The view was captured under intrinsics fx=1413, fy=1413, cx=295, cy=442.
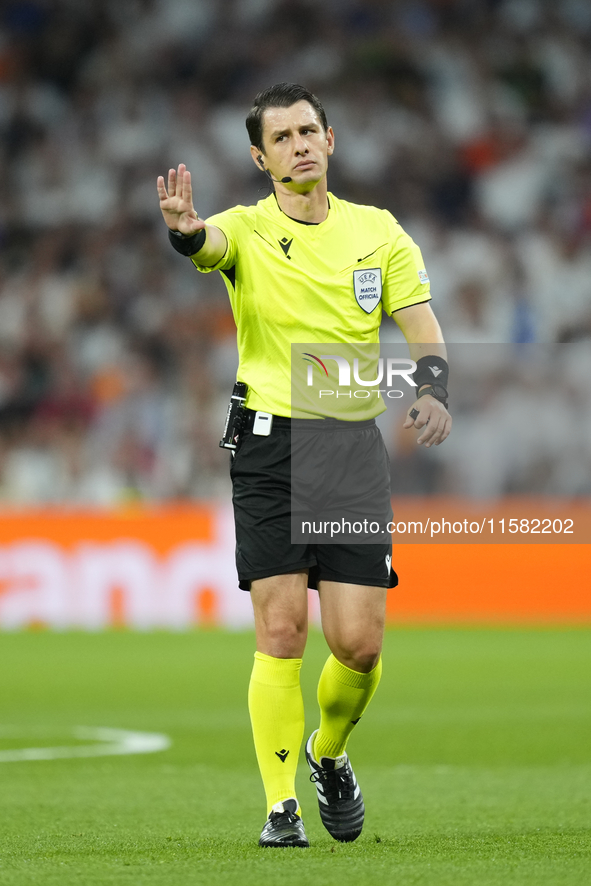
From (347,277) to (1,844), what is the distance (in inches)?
85.3

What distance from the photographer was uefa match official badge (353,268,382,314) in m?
4.79

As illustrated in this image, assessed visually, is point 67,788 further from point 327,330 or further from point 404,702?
point 404,702

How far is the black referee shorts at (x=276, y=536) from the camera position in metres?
4.55

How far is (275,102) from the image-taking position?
4.78 metres

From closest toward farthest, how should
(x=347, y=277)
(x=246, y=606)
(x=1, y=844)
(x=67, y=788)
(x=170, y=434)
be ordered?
(x=1, y=844) < (x=347, y=277) < (x=67, y=788) < (x=246, y=606) < (x=170, y=434)

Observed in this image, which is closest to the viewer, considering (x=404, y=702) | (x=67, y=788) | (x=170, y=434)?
(x=67, y=788)

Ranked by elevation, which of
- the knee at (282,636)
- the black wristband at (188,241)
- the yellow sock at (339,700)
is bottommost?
the yellow sock at (339,700)

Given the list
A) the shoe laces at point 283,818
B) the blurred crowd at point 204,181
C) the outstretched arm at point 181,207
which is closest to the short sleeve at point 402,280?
the outstretched arm at point 181,207

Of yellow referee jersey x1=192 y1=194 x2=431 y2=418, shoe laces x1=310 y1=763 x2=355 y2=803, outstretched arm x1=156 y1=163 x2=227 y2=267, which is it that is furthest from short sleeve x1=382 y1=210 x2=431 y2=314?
shoe laces x1=310 y1=763 x2=355 y2=803

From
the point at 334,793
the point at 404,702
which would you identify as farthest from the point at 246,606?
the point at 334,793

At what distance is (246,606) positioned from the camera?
1440cm

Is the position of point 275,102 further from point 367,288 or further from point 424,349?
point 424,349

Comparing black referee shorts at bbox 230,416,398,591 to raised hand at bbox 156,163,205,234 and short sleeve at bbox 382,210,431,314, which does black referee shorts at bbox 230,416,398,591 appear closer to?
short sleeve at bbox 382,210,431,314

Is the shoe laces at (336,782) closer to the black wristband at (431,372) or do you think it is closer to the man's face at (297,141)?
the black wristband at (431,372)
